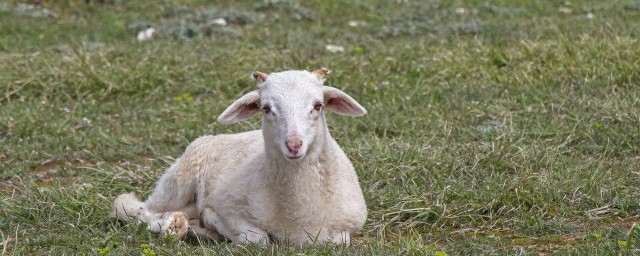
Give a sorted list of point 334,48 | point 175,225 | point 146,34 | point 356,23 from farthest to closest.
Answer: point 356,23 < point 146,34 < point 334,48 < point 175,225

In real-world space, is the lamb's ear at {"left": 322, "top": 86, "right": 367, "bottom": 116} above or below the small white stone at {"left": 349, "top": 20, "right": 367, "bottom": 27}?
above

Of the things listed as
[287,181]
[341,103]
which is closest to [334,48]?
[341,103]

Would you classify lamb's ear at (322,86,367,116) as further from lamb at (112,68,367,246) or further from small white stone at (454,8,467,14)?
small white stone at (454,8,467,14)

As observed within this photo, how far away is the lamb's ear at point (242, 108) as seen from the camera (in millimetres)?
5672

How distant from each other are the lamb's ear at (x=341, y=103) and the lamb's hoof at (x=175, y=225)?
42.9 inches

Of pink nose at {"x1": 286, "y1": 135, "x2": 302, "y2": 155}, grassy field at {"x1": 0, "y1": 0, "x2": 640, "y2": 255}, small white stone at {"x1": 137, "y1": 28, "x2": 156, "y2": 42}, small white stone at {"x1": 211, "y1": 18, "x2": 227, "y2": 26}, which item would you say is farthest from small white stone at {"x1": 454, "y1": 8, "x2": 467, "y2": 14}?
pink nose at {"x1": 286, "y1": 135, "x2": 302, "y2": 155}

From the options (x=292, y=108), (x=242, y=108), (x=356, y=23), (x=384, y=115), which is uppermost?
(x=292, y=108)

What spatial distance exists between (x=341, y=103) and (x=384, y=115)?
108 inches

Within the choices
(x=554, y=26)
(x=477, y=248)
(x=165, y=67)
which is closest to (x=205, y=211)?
(x=477, y=248)

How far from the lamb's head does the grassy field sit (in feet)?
1.89

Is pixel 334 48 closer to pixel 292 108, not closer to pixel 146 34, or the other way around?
pixel 146 34

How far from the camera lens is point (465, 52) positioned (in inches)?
407

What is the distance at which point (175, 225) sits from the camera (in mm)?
5910

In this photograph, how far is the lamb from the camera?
541 cm
